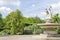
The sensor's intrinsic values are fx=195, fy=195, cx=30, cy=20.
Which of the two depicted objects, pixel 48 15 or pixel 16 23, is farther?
pixel 16 23

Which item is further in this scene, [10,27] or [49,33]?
[10,27]

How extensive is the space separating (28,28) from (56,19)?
5.25 m

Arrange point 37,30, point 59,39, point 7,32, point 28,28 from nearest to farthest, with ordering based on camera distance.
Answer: point 59,39, point 37,30, point 7,32, point 28,28

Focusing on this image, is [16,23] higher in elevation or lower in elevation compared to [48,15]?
lower

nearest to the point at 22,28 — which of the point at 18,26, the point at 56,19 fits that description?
the point at 18,26

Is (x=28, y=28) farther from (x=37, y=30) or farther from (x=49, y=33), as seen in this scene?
(x=49, y=33)

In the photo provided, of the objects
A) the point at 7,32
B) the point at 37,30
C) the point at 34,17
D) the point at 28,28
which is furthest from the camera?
the point at 34,17

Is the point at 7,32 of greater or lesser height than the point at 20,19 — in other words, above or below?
below

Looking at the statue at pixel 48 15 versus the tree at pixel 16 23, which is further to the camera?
the tree at pixel 16 23

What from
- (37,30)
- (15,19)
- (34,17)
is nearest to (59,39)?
(37,30)

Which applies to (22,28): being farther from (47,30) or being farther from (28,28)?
(47,30)

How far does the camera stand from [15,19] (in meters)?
30.0

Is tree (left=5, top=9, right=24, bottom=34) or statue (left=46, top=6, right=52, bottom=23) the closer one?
statue (left=46, top=6, right=52, bottom=23)

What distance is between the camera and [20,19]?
30766 mm
